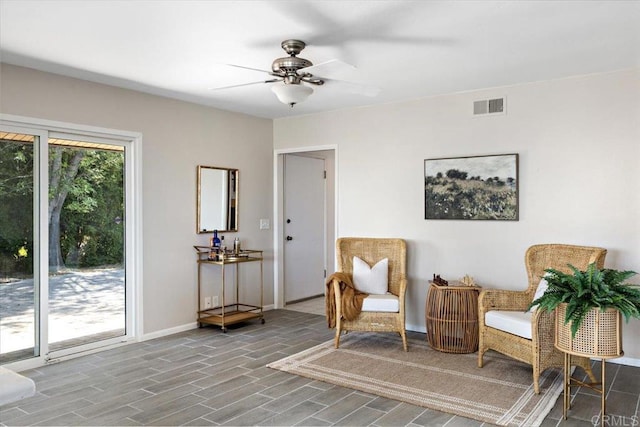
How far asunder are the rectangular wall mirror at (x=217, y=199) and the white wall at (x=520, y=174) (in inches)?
45.3

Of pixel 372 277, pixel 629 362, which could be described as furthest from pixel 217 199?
pixel 629 362

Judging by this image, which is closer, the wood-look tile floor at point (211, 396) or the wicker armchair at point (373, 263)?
the wood-look tile floor at point (211, 396)

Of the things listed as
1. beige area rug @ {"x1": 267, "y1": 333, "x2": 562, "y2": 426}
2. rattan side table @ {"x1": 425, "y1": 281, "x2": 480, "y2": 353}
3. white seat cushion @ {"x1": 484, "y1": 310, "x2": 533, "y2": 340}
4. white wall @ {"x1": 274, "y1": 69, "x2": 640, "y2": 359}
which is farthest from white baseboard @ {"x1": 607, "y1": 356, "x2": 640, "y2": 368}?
rattan side table @ {"x1": 425, "y1": 281, "x2": 480, "y2": 353}

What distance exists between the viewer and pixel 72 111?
13.8ft

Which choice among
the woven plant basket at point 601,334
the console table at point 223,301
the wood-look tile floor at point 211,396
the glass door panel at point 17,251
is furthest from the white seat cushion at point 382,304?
the glass door panel at point 17,251

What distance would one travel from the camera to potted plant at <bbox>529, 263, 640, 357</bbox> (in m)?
2.70

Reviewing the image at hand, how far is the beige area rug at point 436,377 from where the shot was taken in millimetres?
3102

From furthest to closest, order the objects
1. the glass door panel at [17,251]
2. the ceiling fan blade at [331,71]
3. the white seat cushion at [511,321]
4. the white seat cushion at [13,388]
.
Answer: the glass door panel at [17,251] → the ceiling fan blade at [331,71] → the white seat cushion at [511,321] → the white seat cushion at [13,388]

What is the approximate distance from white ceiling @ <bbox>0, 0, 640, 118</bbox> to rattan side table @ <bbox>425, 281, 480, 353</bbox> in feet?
6.29

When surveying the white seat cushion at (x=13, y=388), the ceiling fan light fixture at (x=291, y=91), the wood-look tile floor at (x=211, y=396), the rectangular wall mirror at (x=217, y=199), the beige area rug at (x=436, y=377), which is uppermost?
the ceiling fan light fixture at (x=291, y=91)

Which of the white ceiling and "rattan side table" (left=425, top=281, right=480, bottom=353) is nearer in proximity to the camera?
the white ceiling

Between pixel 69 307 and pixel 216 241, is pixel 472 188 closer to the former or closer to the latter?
pixel 216 241

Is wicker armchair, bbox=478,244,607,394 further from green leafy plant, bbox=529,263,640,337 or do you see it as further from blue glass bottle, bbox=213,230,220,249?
blue glass bottle, bbox=213,230,220,249

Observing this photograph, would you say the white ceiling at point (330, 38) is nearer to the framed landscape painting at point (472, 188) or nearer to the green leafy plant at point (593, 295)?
the framed landscape painting at point (472, 188)
